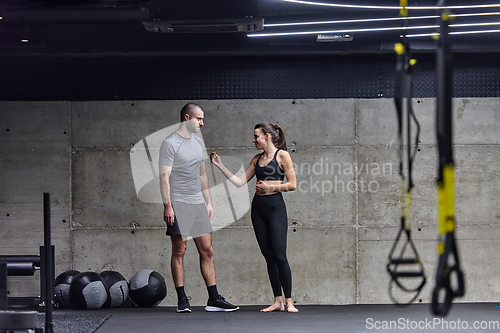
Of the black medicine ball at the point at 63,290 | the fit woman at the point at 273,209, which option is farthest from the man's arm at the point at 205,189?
the black medicine ball at the point at 63,290

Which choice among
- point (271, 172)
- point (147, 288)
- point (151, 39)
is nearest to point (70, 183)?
point (147, 288)

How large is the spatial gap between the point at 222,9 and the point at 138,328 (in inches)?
96.0

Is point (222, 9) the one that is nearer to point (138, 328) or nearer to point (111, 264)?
point (138, 328)

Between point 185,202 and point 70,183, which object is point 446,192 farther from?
point 70,183

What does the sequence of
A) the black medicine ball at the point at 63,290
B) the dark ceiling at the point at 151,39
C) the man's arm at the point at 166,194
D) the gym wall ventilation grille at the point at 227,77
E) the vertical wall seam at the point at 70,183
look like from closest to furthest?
the man's arm at the point at 166,194 → the black medicine ball at the point at 63,290 → the dark ceiling at the point at 151,39 → the vertical wall seam at the point at 70,183 → the gym wall ventilation grille at the point at 227,77

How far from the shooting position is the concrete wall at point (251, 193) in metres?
5.06

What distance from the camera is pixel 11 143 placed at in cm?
509

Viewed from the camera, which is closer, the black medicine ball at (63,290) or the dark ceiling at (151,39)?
the black medicine ball at (63,290)

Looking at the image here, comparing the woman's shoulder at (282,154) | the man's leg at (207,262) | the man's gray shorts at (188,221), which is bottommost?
the man's leg at (207,262)

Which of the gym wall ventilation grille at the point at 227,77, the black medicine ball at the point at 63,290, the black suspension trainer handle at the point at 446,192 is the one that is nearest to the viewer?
the black suspension trainer handle at the point at 446,192

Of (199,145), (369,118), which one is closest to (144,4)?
(199,145)

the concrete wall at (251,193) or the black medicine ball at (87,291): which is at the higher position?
the concrete wall at (251,193)

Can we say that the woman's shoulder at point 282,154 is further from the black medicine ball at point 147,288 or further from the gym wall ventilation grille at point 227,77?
the black medicine ball at point 147,288

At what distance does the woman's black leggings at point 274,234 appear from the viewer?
13.8 feet
